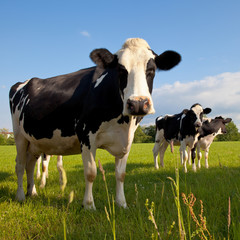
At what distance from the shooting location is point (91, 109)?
383 cm

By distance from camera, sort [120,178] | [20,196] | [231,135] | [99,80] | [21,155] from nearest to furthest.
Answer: [99,80], [120,178], [20,196], [21,155], [231,135]

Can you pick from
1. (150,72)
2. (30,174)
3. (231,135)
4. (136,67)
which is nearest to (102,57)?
(136,67)

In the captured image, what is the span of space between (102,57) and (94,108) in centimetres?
81

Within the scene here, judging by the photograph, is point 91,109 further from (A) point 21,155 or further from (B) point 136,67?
(A) point 21,155

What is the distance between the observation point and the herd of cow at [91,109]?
3.29 meters

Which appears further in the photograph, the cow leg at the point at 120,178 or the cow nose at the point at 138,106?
the cow leg at the point at 120,178

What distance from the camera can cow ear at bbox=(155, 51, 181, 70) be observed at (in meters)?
3.78

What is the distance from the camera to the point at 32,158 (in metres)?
5.41

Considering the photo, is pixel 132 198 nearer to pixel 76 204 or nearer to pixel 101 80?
pixel 76 204

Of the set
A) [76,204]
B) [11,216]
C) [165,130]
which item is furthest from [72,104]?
[165,130]

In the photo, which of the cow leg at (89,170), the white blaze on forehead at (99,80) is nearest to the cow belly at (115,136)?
the cow leg at (89,170)

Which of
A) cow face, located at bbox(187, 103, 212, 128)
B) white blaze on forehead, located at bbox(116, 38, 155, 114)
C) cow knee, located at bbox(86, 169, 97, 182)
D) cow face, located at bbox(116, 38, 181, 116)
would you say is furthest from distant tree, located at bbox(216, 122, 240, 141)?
white blaze on forehead, located at bbox(116, 38, 155, 114)

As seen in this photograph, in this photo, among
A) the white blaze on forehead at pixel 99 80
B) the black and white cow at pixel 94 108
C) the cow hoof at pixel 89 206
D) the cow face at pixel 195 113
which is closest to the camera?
the black and white cow at pixel 94 108

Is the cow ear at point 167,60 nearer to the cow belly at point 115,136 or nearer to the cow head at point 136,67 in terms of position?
the cow head at point 136,67
